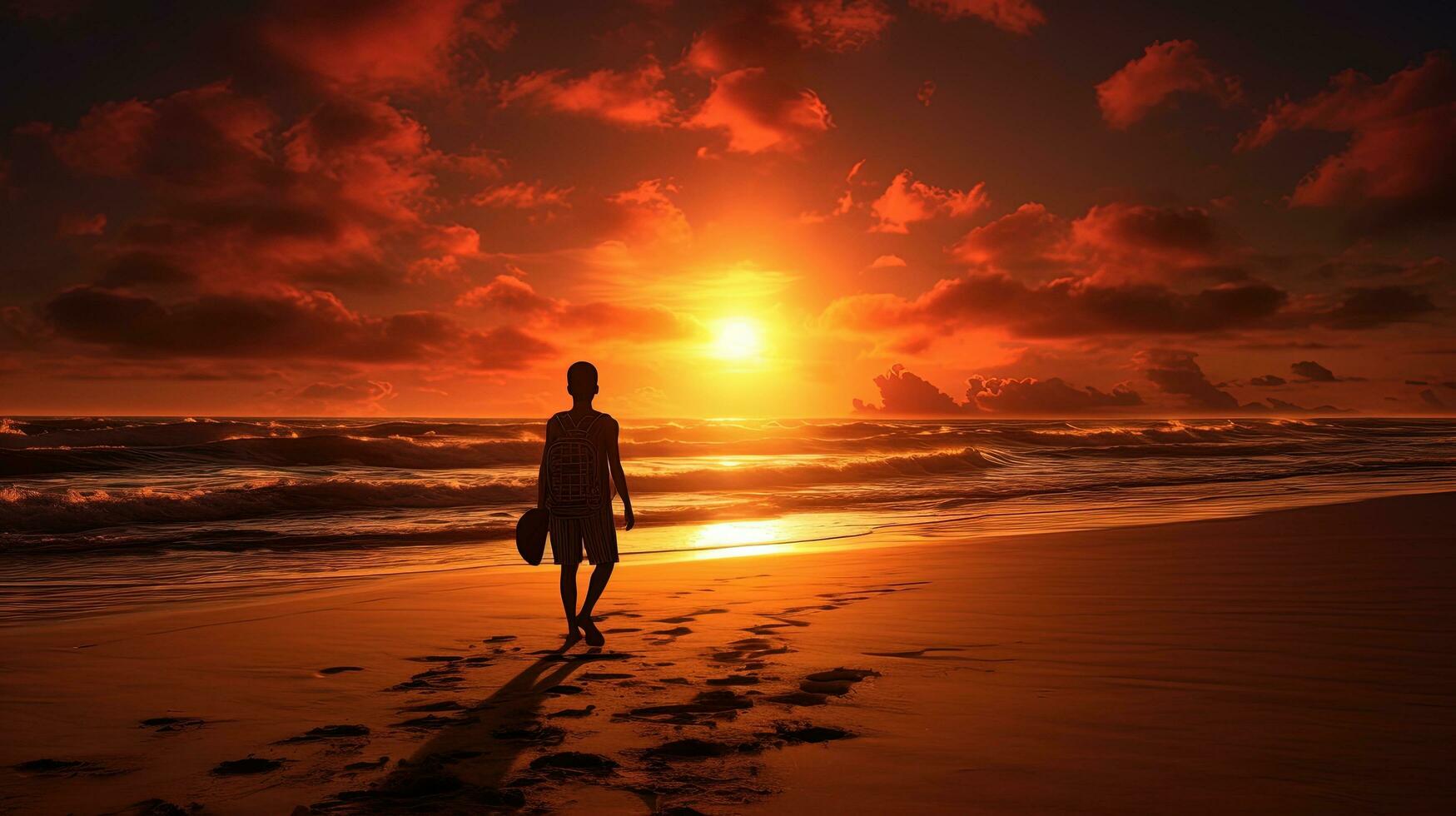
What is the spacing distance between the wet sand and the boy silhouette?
1.41 feet

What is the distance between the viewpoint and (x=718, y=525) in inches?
615

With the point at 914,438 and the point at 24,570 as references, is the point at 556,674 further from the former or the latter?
the point at 914,438

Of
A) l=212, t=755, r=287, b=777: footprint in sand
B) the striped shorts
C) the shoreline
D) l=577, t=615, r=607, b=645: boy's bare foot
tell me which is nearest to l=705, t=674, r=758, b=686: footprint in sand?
l=577, t=615, r=607, b=645: boy's bare foot

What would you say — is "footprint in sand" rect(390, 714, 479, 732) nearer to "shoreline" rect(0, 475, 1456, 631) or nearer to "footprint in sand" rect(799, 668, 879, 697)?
"footprint in sand" rect(799, 668, 879, 697)

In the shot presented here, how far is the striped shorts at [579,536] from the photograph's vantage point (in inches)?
251

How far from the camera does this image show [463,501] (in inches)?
781

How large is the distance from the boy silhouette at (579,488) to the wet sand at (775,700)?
1.41 feet

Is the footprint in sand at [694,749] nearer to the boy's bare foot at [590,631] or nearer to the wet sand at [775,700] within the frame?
the wet sand at [775,700]

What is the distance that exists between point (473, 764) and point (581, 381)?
10.5 feet

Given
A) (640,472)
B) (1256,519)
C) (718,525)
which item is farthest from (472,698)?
(640,472)

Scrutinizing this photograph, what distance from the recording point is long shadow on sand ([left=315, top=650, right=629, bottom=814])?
3297 millimetres

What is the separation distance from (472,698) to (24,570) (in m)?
9.70

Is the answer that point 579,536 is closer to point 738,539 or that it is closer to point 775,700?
point 775,700

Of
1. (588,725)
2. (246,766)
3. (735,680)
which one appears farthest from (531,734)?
(735,680)
